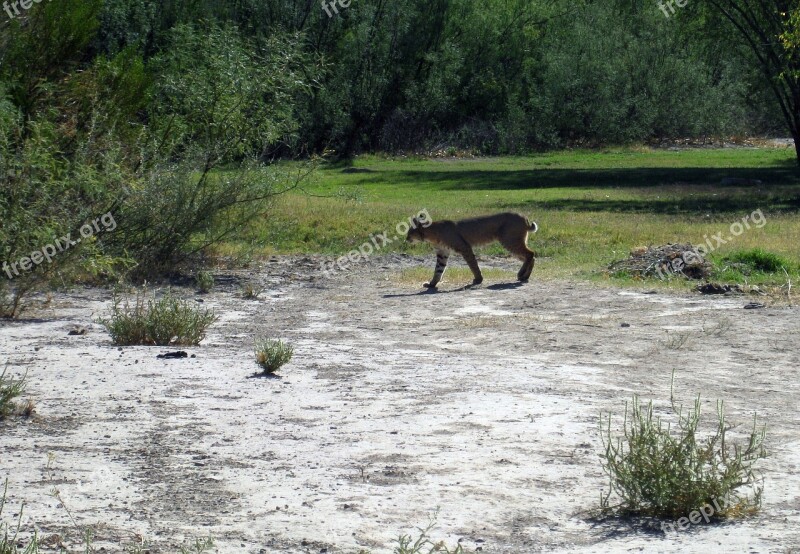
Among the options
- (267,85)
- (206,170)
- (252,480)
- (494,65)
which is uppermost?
(494,65)

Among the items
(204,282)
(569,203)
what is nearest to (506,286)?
(204,282)

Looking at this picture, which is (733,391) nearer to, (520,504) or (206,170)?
(520,504)

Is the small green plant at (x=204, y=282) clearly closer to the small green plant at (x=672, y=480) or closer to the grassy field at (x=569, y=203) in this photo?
the grassy field at (x=569, y=203)

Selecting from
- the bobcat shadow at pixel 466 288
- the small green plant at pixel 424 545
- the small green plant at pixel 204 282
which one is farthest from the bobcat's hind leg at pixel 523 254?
the small green plant at pixel 424 545

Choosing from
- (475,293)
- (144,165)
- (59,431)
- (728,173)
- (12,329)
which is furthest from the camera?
(728,173)

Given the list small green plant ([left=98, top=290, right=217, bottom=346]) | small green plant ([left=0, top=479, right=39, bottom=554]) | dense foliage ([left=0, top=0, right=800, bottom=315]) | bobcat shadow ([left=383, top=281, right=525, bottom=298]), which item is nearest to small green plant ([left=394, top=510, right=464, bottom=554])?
small green plant ([left=0, top=479, right=39, bottom=554])

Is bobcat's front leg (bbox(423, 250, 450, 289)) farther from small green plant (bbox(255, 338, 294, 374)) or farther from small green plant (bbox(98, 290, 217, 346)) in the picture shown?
small green plant (bbox(255, 338, 294, 374))

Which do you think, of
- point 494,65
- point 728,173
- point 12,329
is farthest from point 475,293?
point 494,65

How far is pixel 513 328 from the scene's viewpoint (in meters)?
13.6

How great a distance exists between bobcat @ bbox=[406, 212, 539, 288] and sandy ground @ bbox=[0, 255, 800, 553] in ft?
7.26

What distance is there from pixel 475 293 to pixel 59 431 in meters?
8.89

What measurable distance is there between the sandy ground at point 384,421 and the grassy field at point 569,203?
4786 millimetres

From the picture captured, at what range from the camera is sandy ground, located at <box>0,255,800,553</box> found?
261 inches

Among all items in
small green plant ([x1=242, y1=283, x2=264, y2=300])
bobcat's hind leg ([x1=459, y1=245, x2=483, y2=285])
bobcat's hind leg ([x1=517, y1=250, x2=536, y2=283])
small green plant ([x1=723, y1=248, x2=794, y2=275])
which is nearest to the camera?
small green plant ([x1=242, y1=283, x2=264, y2=300])
